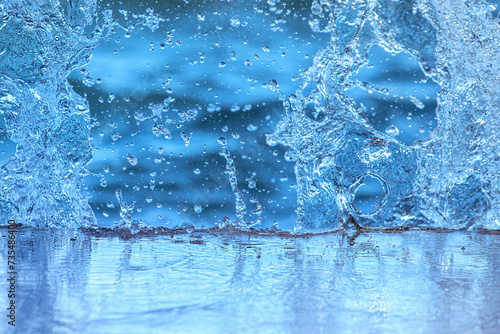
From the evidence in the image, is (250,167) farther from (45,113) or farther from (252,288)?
(252,288)

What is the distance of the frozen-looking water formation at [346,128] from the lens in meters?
2.57

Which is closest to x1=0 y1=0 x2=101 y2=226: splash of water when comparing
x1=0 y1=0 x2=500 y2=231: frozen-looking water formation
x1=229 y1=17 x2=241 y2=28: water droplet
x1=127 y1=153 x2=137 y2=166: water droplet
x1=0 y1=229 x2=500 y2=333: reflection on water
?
x1=0 y1=0 x2=500 y2=231: frozen-looking water formation

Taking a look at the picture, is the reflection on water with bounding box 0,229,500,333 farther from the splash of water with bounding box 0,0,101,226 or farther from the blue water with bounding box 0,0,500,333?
the splash of water with bounding box 0,0,101,226

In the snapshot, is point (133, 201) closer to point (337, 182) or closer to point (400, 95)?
point (337, 182)

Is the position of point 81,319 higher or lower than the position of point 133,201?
lower

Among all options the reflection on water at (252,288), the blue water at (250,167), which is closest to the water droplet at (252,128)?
the blue water at (250,167)

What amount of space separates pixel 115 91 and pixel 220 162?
1.02 m

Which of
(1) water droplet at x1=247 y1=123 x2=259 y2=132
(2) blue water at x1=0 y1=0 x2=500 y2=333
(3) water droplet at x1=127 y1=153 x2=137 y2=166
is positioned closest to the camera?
(2) blue water at x1=0 y1=0 x2=500 y2=333

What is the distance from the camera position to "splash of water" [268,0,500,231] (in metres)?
2.56

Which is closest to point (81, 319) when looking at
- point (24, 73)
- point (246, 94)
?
point (24, 73)

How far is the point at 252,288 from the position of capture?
0.93m

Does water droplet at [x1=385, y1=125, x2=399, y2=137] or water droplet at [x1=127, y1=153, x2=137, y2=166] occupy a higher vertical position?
water droplet at [x1=385, y1=125, x2=399, y2=137]

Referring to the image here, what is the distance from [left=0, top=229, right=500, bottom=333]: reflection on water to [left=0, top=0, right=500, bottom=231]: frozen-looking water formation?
3.27 ft

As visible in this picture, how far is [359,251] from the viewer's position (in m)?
1.49
